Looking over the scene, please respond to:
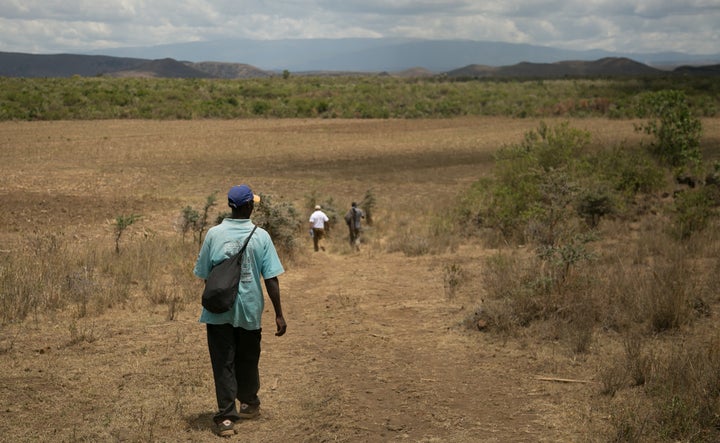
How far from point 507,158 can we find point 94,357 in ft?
45.2

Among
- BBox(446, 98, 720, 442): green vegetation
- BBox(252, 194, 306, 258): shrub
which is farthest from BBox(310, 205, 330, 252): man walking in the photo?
BBox(446, 98, 720, 442): green vegetation

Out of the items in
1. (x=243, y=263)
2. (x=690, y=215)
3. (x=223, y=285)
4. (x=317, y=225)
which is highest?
(x=243, y=263)

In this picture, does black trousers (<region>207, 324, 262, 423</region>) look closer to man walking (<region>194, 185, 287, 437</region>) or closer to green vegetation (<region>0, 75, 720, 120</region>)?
man walking (<region>194, 185, 287, 437</region>)

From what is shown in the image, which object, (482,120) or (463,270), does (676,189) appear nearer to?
(463,270)

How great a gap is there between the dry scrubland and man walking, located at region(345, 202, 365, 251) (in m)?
0.28

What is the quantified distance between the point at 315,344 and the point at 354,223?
22.7 ft

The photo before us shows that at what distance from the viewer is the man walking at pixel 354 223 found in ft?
49.4

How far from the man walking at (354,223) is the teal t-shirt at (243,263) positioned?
9.15 metres

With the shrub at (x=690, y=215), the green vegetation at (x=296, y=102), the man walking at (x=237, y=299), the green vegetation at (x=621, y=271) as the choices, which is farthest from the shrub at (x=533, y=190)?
the green vegetation at (x=296, y=102)

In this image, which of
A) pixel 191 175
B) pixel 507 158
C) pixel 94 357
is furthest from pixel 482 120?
pixel 94 357

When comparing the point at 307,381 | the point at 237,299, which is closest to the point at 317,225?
the point at 307,381

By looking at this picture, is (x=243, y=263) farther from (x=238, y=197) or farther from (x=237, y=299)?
(x=238, y=197)

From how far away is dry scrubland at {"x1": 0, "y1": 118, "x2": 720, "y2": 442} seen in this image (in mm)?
6059

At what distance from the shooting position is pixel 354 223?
15.2 meters
